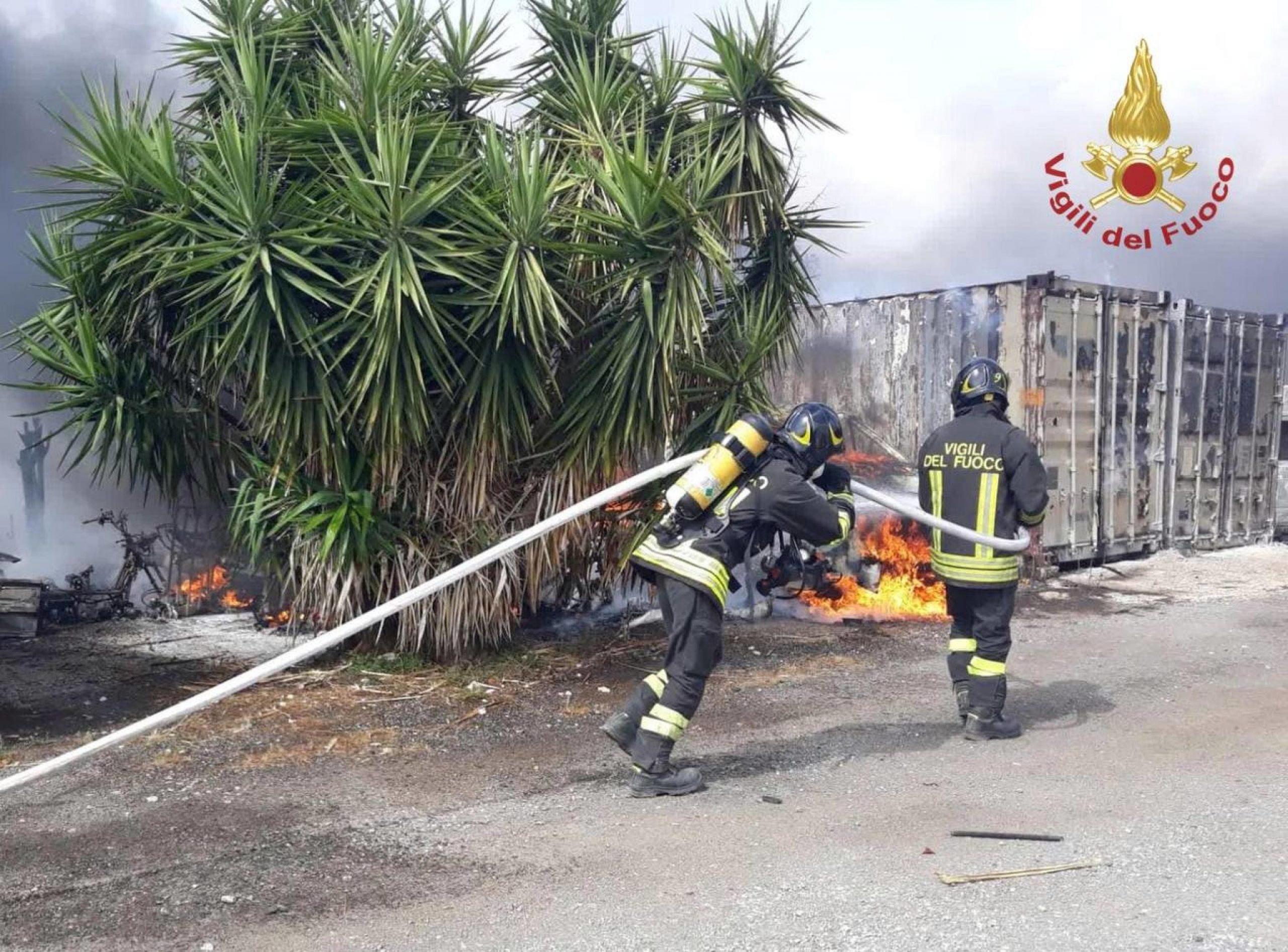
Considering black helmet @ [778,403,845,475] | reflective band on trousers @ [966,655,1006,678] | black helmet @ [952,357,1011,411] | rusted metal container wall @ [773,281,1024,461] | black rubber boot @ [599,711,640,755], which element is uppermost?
rusted metal container wall @ [773,281,1024,461]

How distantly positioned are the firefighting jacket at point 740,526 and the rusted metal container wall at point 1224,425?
7936 mm

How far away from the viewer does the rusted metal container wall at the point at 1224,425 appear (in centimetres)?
1108

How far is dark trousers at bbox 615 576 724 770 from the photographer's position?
14.4 ft

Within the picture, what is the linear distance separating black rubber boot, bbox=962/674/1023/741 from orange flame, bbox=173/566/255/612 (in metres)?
5.61

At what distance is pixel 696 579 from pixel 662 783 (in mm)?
832

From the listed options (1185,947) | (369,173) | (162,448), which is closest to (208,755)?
(162,448)

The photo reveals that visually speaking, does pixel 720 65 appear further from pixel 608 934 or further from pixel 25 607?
Result: pixel 25 607

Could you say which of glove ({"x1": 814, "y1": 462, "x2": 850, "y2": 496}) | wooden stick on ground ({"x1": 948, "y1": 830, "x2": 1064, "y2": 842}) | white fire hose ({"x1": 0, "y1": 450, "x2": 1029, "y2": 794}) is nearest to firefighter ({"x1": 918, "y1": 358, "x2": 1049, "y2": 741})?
white fire hose ({"x1": 0, "y1": 450, "x2": 1029, "y2": 794})

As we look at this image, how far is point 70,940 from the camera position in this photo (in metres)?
3.20

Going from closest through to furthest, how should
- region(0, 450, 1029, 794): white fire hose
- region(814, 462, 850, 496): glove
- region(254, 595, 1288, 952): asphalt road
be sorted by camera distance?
region(254, 595, 1288, 952): asphalt road, region(0, 450, 1029, 794): white fire hose, region(814, 462, 850, 496): glove

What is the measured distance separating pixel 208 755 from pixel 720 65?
4.87 m

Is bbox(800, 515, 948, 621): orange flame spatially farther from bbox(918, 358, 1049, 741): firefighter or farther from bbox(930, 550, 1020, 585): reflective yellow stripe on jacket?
bbox(930, 550, 1020, 585): reflective yellow stripe on jacket

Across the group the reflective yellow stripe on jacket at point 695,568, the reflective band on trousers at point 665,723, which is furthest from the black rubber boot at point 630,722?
the reflective yellow stripe on jacket at point 695,568

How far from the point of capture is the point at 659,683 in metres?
4.55
